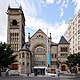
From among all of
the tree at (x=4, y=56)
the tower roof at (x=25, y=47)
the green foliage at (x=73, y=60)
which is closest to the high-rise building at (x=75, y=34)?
the tower roof at (x=25, y=47)

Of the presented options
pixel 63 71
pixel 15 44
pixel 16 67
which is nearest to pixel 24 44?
pixel 15 44

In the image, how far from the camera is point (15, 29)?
3698 inches

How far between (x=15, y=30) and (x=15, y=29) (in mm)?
455

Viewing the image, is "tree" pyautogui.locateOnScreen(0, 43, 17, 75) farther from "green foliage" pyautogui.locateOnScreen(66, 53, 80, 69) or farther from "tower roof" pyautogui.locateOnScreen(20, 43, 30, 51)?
"green foliage" pyautogui.locateOnScreen(66, 53, 80, 69)

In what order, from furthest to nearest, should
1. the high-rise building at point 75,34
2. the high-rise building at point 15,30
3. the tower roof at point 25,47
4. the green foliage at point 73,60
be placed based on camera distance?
the high-rise building at point 75,34, the high-rise building at point 15,30, the tower roof at point 25,47, the green foliage at point 73,60

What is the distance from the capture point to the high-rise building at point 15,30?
92.8 metres

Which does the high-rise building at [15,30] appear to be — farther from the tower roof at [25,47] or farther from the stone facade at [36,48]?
the tower roof at [25,47]

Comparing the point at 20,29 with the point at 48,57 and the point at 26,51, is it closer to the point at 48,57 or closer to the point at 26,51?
the point at 26,51

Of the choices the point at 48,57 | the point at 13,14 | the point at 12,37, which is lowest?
the point at 48,57

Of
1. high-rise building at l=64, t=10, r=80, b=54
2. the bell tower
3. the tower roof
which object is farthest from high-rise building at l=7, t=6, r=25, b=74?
high-rise building at l=64, t=10, r=80, b=54

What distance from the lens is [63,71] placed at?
306 feet

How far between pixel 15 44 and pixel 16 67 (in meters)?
9.24

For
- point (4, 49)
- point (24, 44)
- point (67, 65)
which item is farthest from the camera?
point (24, 44)

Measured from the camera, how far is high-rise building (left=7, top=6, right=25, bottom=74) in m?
92.8
